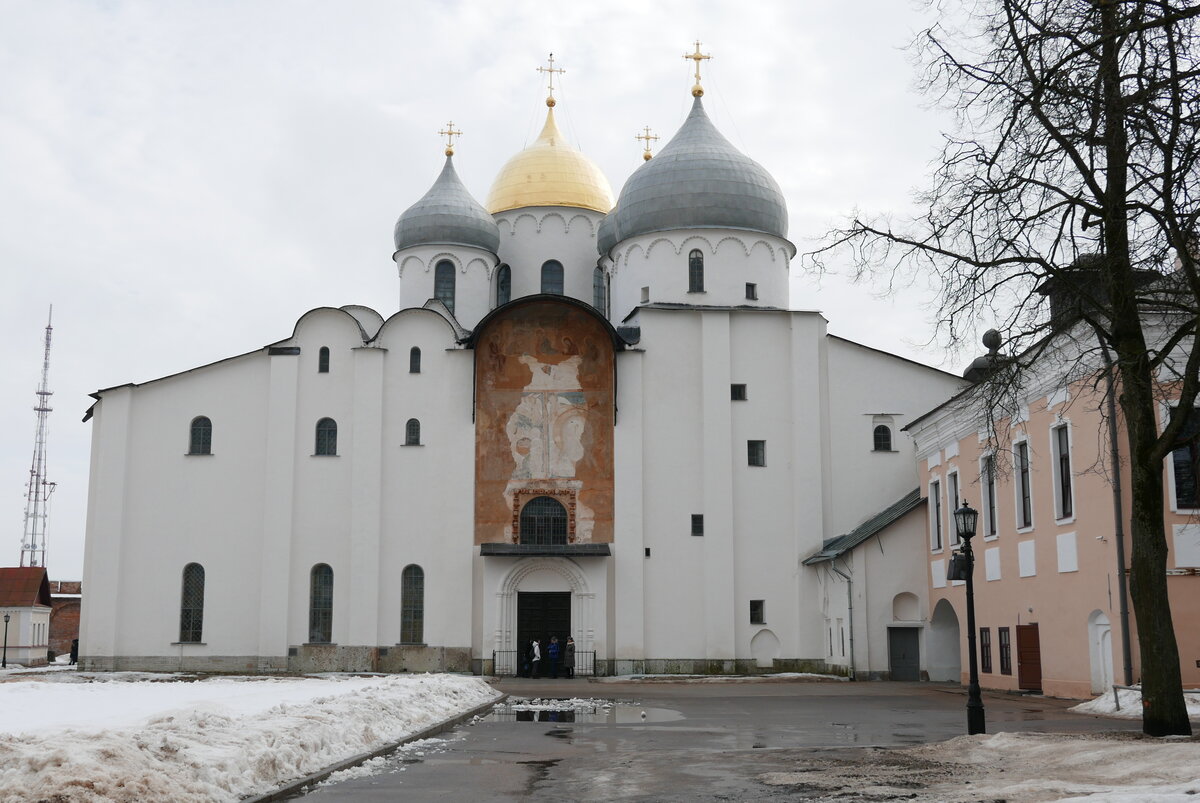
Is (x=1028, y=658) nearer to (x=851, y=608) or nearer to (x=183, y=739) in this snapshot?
(x=851, y=608)

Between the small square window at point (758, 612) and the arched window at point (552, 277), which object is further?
the arched window at point (552, 277)

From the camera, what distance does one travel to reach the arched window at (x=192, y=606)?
34281 millimetres

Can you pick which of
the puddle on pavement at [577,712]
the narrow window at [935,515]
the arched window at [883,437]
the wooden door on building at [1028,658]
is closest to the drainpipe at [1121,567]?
the wooden door on building at [1028,658]

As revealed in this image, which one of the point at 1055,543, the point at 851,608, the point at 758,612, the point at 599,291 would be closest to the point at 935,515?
the point at 851,608

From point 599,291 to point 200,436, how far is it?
14159 mm

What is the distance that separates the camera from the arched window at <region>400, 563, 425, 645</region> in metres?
33.8

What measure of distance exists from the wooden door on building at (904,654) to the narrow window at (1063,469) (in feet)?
33.4

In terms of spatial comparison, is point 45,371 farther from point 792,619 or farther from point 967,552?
point 967,552

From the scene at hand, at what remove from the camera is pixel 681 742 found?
1529 centimetres

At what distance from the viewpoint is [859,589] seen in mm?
32219

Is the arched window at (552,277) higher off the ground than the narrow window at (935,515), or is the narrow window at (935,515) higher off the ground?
the arched window at (552,277)

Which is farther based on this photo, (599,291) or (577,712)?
(599,291)

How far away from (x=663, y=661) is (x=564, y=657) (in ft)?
8.53

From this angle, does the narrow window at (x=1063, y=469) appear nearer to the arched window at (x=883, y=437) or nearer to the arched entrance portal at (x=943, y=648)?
the arched entrance portal at (x=943, y=648)
